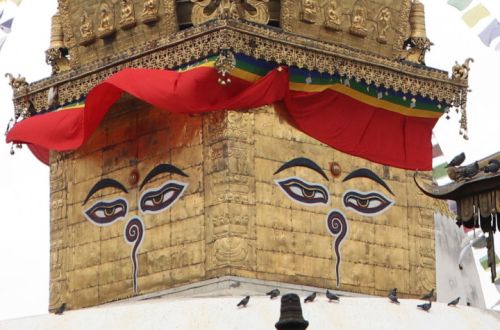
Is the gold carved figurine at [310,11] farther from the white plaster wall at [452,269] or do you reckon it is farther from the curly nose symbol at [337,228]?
the white plaster wall at [452,269]

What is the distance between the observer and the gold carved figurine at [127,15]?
28.9 m

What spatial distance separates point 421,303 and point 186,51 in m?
5.18

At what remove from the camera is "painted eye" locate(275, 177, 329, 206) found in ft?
91.5

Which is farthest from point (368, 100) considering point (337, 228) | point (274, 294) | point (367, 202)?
point (274, 294)

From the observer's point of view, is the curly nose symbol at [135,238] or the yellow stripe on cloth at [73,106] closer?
the curly nose symbol at [135,238]

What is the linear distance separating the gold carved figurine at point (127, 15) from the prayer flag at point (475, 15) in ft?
15.7

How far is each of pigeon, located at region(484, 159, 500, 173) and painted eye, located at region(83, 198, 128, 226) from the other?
10976 millimetres

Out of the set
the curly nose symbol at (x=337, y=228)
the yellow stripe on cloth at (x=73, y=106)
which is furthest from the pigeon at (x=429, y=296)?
the yellow stripe on cloth at (x=73, y=106)

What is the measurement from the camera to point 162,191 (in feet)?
92.5

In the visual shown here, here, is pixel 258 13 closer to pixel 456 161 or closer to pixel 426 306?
pixel 426 306

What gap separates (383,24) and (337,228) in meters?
3.22

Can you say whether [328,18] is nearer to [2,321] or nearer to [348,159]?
[348,159]

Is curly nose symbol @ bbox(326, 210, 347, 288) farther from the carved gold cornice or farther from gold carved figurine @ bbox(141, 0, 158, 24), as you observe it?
gold carved figurine @ bbox(141, 0, 158, 24)

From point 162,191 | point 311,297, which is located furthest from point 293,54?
point 311,297
